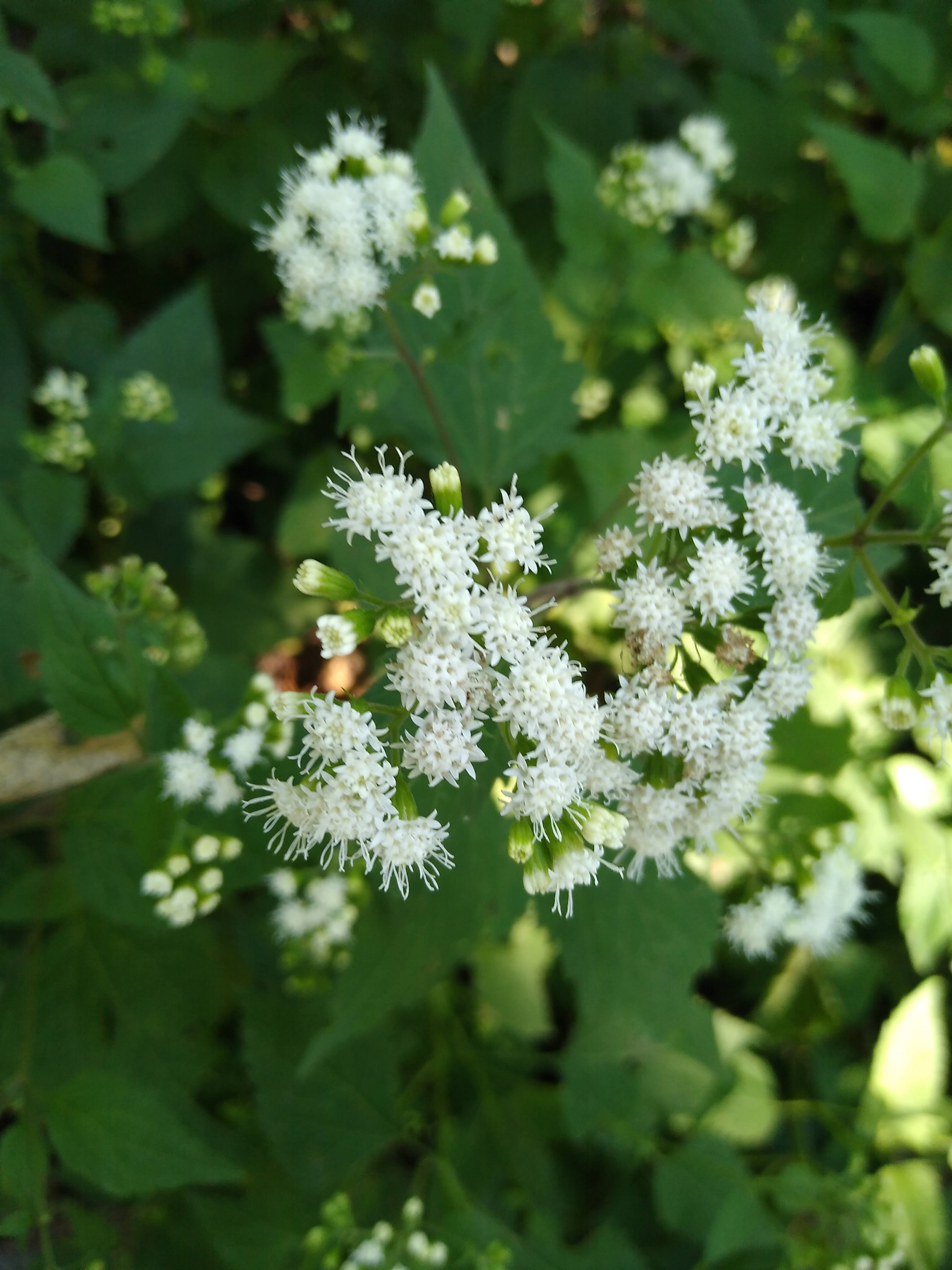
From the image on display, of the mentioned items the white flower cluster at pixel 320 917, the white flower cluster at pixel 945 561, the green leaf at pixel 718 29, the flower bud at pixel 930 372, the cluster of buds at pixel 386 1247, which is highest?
the green leaf at pixel 718 29

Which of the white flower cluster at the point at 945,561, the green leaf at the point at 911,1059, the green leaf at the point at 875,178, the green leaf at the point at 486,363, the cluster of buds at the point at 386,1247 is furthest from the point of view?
the green leaf at the point at 911,1059

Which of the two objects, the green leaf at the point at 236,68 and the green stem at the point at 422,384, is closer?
the green stem at the point at 422,384

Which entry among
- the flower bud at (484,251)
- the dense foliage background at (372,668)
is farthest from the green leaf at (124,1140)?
the flower bud at (484,251)

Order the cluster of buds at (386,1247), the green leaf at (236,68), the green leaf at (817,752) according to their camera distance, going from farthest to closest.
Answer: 1. the green leaf at (236,68)
2. the green leaf at (817,752)
3. the cluster of buds at (386,1247)

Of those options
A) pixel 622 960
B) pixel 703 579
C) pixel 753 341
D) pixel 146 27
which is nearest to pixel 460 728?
pixel 703 579

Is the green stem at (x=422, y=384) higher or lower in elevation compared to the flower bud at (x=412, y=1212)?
higher

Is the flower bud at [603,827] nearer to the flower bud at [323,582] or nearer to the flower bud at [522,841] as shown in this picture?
the flower bud at [522,841]

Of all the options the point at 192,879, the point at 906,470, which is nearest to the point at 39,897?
the point at 192,879
